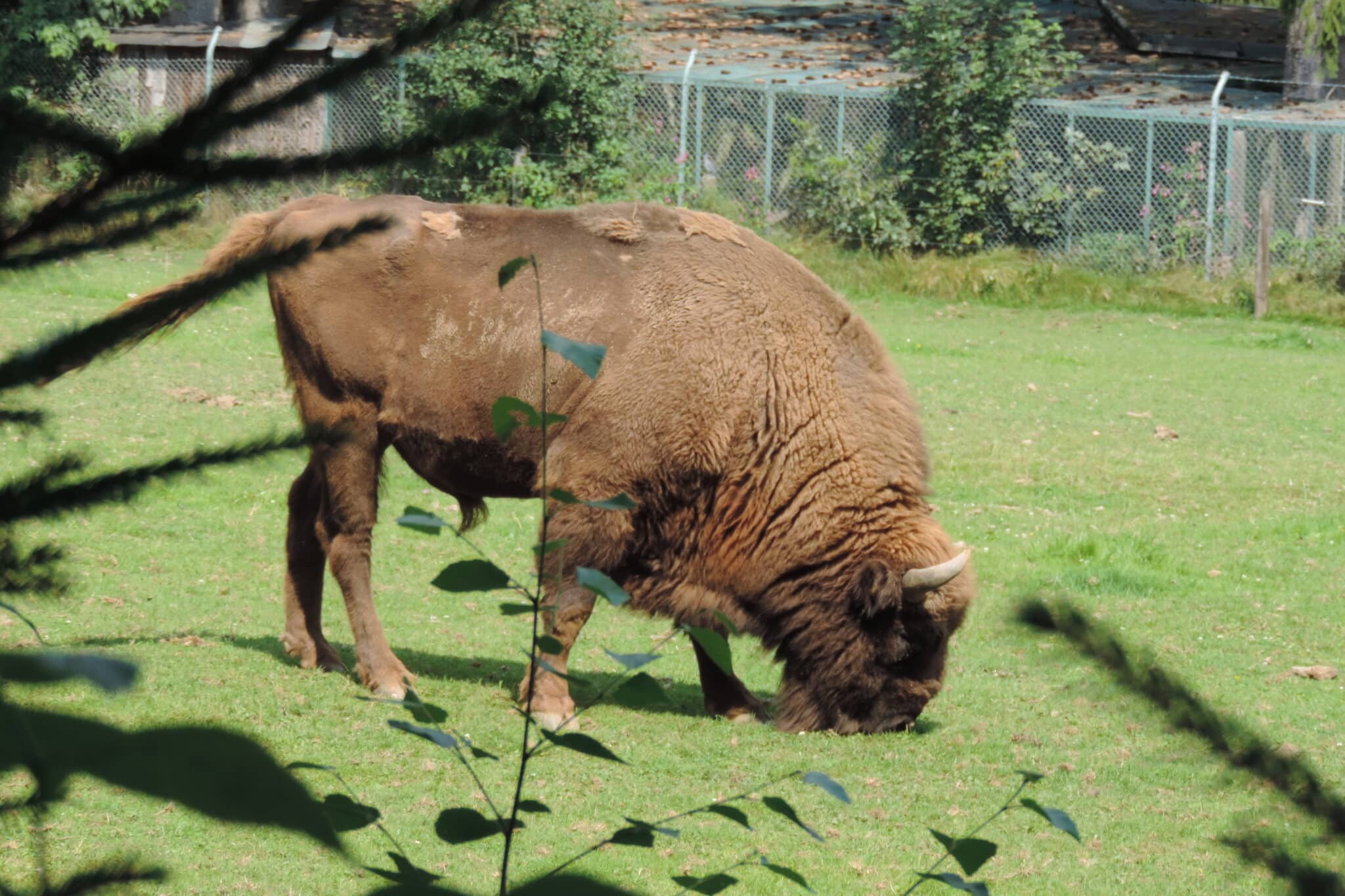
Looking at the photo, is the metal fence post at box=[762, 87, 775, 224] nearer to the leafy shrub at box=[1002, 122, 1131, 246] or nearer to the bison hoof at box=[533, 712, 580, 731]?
the leafy shrub at box=[1002, 122, 1131, 246]

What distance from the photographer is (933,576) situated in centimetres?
621

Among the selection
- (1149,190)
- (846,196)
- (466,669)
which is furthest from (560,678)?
(1149,190)

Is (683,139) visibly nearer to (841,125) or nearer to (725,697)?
(841,125)

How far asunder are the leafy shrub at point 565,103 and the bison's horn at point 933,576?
1373cm

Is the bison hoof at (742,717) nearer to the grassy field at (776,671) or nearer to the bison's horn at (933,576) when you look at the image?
the grassy field at (776,671)

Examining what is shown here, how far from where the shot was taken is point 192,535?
9.22 meters

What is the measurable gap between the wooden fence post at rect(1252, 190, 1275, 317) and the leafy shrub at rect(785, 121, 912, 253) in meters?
4.64

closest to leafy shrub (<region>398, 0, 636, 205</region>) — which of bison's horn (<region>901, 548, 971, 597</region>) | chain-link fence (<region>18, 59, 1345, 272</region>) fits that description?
chain-link fence (<region>18, 59, 1345, 272</region>)

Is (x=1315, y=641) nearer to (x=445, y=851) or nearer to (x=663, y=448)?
(x=663, y=448)

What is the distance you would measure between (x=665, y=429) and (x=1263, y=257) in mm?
15488

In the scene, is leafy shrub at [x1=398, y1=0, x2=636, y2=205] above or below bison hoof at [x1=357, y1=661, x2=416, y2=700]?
above

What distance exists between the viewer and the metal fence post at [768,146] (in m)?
20.9

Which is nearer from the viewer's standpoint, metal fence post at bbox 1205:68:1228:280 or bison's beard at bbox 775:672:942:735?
bison's beard at bbox 775:672:942:735

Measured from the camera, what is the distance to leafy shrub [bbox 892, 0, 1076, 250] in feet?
67.1
